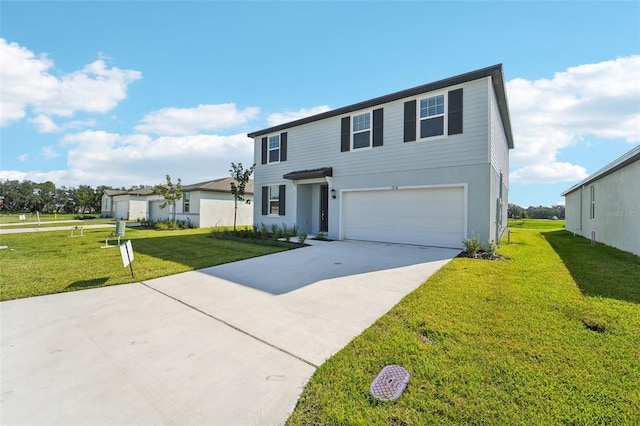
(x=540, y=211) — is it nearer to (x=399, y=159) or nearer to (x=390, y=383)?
(x=399, y=159)

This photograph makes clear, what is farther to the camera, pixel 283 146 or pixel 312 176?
pixel 283 146

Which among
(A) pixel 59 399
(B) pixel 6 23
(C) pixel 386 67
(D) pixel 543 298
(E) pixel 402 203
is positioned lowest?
(A) pixel 59 399

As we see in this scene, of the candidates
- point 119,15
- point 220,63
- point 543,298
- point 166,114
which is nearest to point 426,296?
point 543,298

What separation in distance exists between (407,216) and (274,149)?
331 inches

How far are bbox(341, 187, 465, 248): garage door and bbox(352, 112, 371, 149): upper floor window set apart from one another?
2055mm

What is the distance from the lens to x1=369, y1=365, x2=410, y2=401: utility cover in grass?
7.46 feet

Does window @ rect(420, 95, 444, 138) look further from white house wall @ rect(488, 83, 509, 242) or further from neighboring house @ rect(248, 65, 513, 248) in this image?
white house wall @ rect(488, 83, 509, 242)

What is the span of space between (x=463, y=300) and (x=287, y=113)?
13233 mm

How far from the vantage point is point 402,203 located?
1046 centimetres

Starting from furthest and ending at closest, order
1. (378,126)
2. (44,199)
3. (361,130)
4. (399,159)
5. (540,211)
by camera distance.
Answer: (44,199) → (540,211) → (361,130) → (378,126) → (399,159)

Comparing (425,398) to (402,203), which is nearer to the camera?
(425,398)

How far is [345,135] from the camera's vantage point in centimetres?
1203

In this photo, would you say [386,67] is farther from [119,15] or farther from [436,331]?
[436,331]

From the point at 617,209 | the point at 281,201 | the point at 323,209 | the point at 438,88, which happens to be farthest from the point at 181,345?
the point at 617,209
